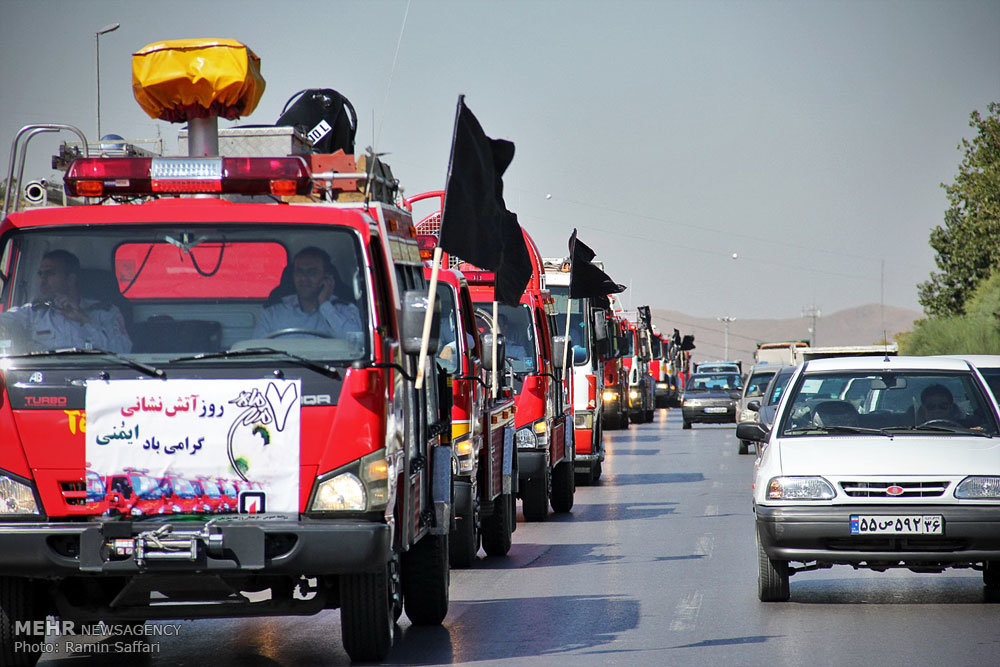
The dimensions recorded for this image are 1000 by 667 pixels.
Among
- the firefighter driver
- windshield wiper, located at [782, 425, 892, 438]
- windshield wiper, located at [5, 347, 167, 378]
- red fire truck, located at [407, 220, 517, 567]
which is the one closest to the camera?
windshield wiper, located at [5, 347, 167, 378]

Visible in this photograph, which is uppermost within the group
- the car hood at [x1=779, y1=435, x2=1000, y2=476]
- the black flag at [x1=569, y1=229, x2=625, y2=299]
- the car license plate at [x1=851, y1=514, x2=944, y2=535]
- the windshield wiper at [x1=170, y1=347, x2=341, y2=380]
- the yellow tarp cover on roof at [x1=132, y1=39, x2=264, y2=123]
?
the yellow tarp cover on roof at [x1=132, y1=39, x2=264, y2=123]

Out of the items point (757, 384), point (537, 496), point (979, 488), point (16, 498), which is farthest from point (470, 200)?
point (757, 384)

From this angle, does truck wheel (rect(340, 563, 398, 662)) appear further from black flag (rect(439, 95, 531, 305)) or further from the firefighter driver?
black flag (rect(439, 95, 531, 305))

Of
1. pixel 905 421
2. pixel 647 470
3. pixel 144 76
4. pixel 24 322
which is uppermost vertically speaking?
pixel 144 76

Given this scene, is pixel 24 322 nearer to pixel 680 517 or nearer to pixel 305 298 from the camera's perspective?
pixel 305 298

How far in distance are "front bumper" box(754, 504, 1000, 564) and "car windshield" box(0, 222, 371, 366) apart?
12.2ft

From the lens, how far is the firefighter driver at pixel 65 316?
7.86 meters

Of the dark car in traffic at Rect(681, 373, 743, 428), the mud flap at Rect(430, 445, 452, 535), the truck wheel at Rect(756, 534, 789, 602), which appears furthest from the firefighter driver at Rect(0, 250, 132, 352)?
the dark car in traffic at Rect(681, 373, 743, 428)

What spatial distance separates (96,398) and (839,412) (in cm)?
581

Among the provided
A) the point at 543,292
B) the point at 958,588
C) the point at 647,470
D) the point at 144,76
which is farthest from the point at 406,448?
the point at 647,470

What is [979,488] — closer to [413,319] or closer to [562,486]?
[413,319]

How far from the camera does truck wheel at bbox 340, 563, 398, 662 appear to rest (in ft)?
26.6

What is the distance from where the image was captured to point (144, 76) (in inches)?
360

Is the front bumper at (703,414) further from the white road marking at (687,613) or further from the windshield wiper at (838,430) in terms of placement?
the windshield wiper at (838,430)
